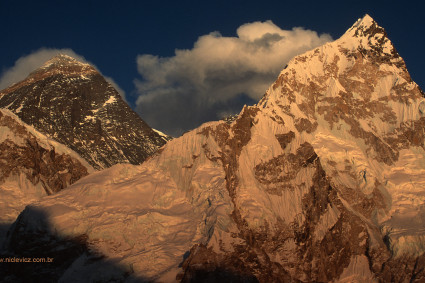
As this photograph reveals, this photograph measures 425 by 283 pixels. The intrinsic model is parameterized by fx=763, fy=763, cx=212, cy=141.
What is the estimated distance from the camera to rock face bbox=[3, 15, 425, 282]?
138625 millimetres

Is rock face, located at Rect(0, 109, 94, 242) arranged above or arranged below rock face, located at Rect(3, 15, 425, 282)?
above

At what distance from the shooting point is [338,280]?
15688 centimetres

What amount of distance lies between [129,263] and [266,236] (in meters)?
31.8

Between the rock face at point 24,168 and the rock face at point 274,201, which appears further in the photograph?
the rock face at point 24,168

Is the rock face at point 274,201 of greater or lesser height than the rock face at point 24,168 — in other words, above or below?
below

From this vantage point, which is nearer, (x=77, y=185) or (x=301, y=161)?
(x=77, y=185)

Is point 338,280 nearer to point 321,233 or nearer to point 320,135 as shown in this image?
point 321,233

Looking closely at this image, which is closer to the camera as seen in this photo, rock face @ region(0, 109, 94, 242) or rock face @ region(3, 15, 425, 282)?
rock face @ region(3, 15, 425, 282)

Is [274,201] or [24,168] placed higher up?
[24,168]

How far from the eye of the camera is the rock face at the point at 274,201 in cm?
13862

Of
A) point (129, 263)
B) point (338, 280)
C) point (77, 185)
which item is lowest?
point (338, 280)

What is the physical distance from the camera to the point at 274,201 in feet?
527

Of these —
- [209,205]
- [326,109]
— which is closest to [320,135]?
[326,109]

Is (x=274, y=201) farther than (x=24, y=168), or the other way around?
(x=24, y=168)
